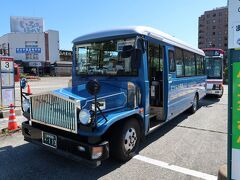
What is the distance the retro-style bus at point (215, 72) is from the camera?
13.1 metres

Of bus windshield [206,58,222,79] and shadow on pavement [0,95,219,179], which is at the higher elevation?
bus windshield [206,58,222,79]

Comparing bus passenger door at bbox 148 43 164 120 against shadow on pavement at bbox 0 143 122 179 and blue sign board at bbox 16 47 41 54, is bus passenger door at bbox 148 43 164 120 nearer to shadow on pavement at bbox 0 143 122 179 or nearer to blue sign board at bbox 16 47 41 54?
shadow on pavement at bbox 0 143 122 179

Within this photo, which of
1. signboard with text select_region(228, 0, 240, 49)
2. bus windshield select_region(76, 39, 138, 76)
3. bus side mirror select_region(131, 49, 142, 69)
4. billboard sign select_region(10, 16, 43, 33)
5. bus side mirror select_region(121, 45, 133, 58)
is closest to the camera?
signboard with text select_region(228, 0, 240, 49)

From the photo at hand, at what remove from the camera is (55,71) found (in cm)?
5228

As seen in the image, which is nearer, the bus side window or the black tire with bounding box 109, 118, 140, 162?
the black tire with bounding box 109, 118, 140, 162

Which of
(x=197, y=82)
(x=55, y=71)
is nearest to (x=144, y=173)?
(x=197, y=82)

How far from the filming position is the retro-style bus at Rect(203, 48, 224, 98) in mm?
13078

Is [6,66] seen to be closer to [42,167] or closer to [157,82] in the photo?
[42,167]

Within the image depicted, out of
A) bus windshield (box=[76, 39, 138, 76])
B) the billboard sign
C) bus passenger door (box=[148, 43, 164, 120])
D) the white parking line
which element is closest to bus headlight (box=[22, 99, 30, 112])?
bus windshield (box=[76, 39, 138, 76])

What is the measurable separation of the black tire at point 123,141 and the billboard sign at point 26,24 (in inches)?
2358

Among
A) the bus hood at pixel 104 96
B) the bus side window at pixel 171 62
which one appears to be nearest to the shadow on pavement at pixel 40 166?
the bus hood at pixel 104 96

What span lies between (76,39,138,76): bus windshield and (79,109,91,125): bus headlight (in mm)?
1572

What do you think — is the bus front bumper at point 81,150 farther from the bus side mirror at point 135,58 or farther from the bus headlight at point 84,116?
the bus side mirror at point 135,58

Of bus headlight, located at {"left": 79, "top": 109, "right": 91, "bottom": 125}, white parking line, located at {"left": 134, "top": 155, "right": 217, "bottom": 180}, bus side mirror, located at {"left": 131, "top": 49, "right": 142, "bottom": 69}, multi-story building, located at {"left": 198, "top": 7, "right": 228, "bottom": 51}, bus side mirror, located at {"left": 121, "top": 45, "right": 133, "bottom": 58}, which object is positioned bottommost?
white parking line, located at {"left": 134, "top": 155, "right": 217, "bottom": 180}
